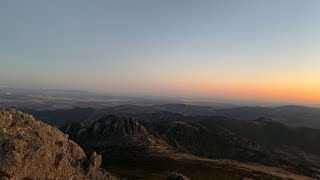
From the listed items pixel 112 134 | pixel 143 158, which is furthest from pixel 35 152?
pixel 112 134

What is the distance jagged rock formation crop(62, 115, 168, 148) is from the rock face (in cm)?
12135

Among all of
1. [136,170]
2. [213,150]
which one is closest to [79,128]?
[213,150]

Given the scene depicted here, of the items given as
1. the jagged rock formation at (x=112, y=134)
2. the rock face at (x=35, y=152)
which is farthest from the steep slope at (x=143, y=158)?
the rock face at (x=35, y=152)

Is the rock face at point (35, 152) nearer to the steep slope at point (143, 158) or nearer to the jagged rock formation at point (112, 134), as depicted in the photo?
the steep slope at point (143, 158)

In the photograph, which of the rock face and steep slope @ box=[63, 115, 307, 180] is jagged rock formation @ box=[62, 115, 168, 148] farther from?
the rock face

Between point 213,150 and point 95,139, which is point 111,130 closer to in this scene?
point 95,139

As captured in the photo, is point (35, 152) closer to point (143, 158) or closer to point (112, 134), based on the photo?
point (143, 158)

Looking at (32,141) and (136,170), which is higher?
(32,141)

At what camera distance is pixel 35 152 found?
37438mm

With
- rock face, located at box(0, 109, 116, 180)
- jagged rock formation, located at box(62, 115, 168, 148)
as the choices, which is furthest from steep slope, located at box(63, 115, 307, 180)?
rock face, located at box(0, 109, 116, 180)

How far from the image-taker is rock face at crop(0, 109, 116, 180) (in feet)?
108

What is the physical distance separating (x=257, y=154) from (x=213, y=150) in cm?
2408

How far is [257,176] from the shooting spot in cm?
11644

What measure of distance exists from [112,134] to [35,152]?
146 meters
